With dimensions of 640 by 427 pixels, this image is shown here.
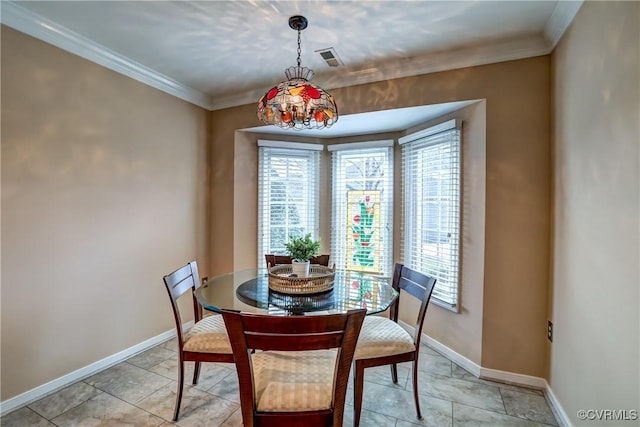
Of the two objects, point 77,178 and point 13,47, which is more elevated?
point 13,47

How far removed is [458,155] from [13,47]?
3.24m

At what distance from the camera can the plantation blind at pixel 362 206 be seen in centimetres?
345

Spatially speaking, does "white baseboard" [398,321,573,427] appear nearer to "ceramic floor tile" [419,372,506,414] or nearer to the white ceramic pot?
"ceramic floor tile" [419,372,506,414]

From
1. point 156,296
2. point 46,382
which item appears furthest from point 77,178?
point 46,382

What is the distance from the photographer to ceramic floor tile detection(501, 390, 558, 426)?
1939 mm

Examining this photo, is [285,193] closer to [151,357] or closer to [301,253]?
[301,253]

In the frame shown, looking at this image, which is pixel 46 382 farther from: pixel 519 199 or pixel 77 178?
pixel 519 199

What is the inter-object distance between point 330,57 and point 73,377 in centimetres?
317

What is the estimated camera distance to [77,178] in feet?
7.73

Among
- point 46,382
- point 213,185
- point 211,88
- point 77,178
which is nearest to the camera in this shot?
point 46,382

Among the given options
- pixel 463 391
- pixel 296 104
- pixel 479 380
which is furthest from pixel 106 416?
pixel 479 380

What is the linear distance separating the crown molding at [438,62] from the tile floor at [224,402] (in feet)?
7.93

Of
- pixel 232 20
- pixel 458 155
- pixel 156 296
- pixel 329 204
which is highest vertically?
pixel 232 20

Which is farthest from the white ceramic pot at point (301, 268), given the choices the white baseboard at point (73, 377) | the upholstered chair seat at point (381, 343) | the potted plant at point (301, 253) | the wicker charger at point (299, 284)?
the white baseboard at point (73, 377)
